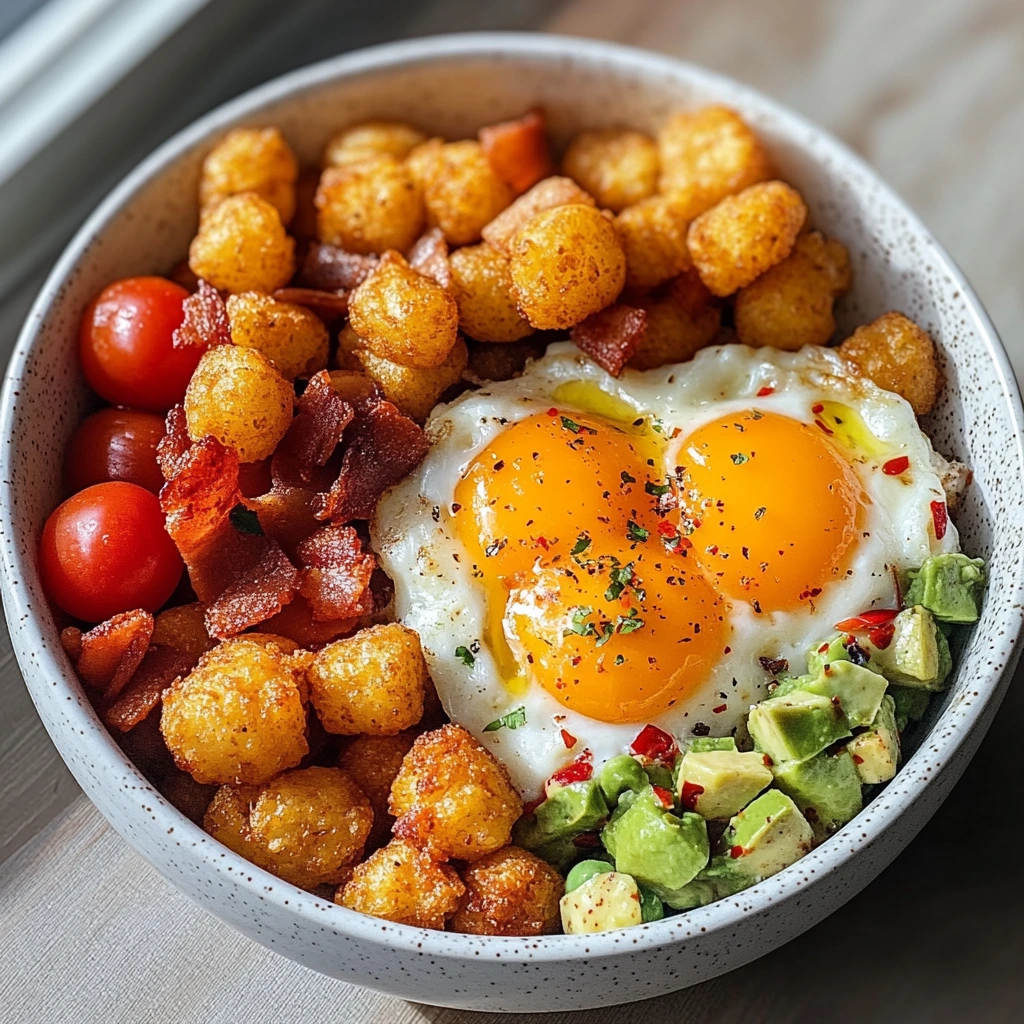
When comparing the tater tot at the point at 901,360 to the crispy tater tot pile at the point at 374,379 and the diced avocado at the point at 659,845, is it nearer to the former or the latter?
the crispy tater tot pile at the point at 374,379

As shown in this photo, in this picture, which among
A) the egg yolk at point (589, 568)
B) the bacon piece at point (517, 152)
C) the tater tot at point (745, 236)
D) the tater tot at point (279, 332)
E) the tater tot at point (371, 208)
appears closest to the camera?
the egg yolk at point (589, 568)

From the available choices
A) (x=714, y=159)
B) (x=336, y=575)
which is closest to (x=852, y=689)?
(x=336, y=575)

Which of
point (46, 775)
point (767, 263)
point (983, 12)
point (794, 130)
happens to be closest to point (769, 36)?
point (983, 12)

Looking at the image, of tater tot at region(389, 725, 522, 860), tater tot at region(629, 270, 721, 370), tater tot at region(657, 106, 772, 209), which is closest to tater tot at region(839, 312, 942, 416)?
tater tot at region(629, 270, 721, 370)

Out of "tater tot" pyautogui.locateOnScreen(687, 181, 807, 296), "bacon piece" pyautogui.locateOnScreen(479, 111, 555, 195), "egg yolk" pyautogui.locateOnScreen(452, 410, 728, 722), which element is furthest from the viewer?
"bacon piece" pyautogui.locateOnScreen(479, 111, 555, 195)

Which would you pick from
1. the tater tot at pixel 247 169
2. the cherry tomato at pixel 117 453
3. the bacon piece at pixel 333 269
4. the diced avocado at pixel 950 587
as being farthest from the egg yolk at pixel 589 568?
the tater tot at pixel 247 169

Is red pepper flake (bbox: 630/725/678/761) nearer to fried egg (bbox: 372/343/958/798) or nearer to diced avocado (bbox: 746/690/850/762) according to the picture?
fried egg (bbox: 372/343/958/798)

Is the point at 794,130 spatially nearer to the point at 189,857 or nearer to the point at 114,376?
the point at 114,376

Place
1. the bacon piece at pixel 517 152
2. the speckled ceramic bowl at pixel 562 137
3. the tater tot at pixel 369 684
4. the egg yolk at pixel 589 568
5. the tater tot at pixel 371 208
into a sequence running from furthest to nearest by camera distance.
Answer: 1. the bacon piece at pixel 517 152
2. the tater tot at pixel 371 208
3. the egg yolk at pixel 589 568
4. the tater tot at pixel 369 684
5. the speckled ceramic bowl at pixel 562 137
